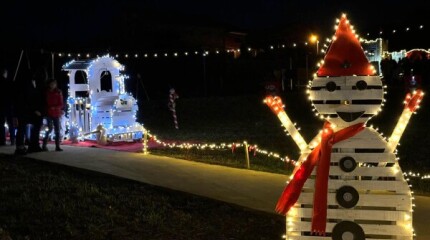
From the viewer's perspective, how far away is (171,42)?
3578 centimetres

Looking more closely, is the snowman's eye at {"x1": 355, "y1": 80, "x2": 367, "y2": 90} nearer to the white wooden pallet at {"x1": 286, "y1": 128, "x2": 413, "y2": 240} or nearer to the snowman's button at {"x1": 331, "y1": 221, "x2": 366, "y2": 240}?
the white wooden pallet at {"x1": 286, "y1": 128, "x2": 413, "y2": 240}

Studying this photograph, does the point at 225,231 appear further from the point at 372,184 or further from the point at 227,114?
the point at 227,114

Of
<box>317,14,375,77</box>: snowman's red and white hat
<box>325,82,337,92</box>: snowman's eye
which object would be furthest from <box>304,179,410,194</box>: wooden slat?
<box>317,14,375,77</box>: snowman's red and white hat

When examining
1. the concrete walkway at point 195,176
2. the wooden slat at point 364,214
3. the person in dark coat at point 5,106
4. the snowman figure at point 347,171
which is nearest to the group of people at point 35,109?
the concrete walkway at point 195,176

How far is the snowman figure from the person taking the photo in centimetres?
450

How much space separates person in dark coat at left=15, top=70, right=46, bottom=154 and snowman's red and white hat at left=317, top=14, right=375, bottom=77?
861cm

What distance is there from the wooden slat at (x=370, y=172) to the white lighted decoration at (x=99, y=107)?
1025 centimetres

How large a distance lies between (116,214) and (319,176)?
3131 mm

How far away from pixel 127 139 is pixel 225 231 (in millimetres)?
8695

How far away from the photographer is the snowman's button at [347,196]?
4535 millimetres

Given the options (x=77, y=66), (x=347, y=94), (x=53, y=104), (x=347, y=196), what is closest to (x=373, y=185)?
(x=347, y=196)

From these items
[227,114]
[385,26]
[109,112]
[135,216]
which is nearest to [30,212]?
[135,216]

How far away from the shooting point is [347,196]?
4547mm

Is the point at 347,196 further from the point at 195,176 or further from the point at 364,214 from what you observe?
the point at 195,176
